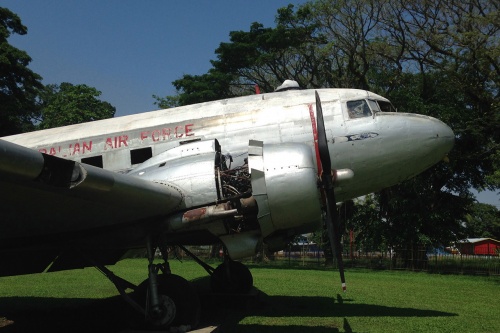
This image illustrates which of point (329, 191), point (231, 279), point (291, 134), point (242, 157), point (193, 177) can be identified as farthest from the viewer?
point (231, 279)

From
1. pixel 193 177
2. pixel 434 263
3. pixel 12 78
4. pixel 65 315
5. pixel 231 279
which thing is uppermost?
pixel 12 78

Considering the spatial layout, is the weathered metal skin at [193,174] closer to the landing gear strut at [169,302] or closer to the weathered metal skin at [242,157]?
the weathered metal skin at [242,157]

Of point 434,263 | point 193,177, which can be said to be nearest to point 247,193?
point 193,177

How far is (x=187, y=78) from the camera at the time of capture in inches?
1244

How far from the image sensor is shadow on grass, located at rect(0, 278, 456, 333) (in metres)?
6.76

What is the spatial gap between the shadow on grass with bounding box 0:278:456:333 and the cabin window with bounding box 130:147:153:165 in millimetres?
2657

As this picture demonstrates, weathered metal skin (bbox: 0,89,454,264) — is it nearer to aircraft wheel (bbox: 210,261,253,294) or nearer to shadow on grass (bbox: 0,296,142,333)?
shadow on grass (bbox: 0,296,142,333)

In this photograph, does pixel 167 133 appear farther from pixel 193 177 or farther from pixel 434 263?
pixel 434 263

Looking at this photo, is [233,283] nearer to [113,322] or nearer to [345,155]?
[113,322]

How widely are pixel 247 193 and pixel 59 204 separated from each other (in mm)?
2304

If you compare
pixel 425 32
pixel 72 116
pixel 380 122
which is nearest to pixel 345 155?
pixel 380 122

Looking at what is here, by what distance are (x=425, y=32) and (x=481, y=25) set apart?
3219 mm

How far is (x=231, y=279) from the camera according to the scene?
994cm

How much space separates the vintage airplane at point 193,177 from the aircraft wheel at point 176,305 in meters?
0.01
